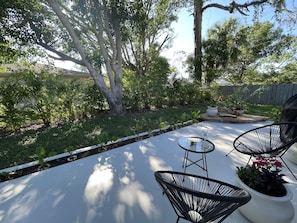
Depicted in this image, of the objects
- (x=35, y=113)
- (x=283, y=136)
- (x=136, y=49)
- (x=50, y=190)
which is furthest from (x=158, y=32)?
(x=50, y=190)

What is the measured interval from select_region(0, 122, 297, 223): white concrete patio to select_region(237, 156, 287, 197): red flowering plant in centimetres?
26

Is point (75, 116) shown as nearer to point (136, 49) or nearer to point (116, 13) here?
point (116, 13)

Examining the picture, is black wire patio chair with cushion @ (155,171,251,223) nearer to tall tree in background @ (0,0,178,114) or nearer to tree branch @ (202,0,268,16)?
tall tree in background @ (0,0,178,114)

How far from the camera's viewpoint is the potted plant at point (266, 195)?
1.33m

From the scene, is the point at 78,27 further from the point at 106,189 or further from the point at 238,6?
the point at 238,6

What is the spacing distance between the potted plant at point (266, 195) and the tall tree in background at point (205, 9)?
8.81 m

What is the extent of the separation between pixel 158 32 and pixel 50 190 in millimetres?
9919

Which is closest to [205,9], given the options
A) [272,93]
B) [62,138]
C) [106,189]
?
[272,93]

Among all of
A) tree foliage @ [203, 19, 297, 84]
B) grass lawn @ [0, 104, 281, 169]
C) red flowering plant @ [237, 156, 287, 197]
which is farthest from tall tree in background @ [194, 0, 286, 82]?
red flowering plant @ [237, 156, 287, 197]

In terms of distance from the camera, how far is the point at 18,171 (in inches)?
94.3

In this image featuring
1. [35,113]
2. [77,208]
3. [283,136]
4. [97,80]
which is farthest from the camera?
[97,80]

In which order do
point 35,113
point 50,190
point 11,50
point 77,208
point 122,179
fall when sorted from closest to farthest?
point 77,208 → point 50,190 → point 122,179 → point 35,113 → point 11,50

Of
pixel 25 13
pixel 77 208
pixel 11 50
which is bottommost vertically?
pixel 77 208

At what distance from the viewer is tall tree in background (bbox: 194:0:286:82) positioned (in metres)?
7.70
